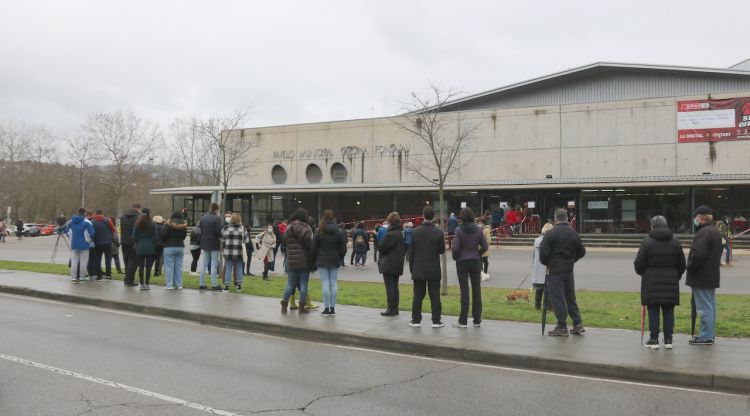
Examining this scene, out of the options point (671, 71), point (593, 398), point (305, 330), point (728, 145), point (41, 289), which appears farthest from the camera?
point (671, 71)

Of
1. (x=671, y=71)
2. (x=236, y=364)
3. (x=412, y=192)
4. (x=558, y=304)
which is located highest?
(x=671, y=71)

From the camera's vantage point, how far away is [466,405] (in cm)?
599

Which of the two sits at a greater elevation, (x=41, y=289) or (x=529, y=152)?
(x=529, y=152)

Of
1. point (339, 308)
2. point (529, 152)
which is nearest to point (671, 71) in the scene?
point (529, 152)

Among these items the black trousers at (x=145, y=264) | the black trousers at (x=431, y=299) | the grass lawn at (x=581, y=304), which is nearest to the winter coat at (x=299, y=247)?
the grass lawn at (x=581, y=304)

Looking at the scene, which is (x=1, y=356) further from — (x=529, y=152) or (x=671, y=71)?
(x=671, y=71)

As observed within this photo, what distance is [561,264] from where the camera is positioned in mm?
9172

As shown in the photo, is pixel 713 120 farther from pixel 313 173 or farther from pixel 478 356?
pixel 478 356

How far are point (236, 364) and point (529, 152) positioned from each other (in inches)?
1327

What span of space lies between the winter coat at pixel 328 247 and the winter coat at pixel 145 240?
17.2 feet

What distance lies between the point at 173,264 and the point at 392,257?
6.21 m

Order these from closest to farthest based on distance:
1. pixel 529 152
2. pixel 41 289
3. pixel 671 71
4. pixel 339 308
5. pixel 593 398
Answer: pixel 593 398 → pixel 339 308 → pixel 41 289 → pixel 529 152 → pixel 671 71

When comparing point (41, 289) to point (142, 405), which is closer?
point (142, 405)

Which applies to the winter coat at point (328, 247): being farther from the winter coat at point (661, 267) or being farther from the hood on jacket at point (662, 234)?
the hood on jacket at point (662, 234)
